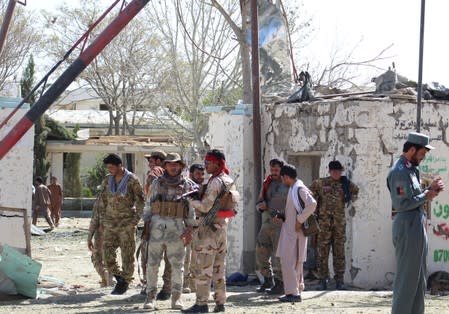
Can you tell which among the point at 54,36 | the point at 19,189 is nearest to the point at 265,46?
the point at 19,189

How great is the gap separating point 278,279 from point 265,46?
7.66 m

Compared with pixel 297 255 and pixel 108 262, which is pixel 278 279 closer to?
pixel 297 255

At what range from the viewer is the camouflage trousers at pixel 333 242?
13.3 meters

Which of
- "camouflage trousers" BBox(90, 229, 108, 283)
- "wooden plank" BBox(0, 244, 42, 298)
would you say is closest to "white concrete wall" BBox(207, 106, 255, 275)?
"camouflage trousers" BBox(90, 229, 108, 283)

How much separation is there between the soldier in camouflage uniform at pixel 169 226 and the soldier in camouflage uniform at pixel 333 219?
3285 mm

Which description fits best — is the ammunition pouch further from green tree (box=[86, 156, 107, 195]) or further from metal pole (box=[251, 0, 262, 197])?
green tree (box=[86, 156, 107, 195])

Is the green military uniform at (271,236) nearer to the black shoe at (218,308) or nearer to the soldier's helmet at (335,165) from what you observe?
the soldier's helmet at (335,165)

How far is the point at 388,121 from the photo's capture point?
45.7 ft

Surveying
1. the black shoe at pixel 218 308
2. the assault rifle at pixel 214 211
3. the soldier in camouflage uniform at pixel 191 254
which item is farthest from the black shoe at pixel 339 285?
the assault rifle at pixel 214 211

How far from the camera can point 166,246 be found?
1046 cm

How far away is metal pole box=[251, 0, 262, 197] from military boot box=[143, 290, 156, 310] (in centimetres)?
461

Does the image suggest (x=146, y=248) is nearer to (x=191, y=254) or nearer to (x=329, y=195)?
(x=191, y=254)

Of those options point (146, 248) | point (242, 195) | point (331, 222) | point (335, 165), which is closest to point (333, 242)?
point (331, 222)

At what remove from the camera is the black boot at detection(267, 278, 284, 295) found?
12.2 m
